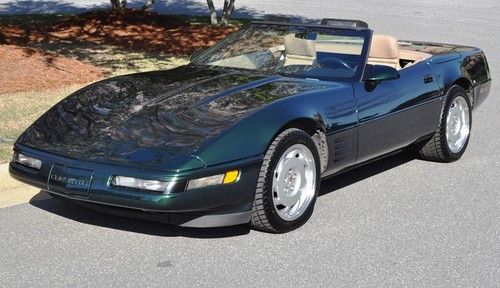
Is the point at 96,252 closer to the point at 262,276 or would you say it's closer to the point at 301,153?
the point at 262,276

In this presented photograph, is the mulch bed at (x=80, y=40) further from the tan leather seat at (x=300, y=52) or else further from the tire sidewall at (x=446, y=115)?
the tire sidewall at (x=446, y=115)

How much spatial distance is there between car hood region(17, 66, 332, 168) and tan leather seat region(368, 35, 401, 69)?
1.57 meters

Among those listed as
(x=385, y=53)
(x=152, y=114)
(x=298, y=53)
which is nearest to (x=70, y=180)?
(x=152, y=114)

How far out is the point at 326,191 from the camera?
7.23 meters

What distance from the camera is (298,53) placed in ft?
24.0

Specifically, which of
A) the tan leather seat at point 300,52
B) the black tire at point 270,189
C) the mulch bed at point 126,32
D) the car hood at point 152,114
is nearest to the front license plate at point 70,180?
the car hood at point 152,114

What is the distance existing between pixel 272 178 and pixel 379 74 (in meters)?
1.46

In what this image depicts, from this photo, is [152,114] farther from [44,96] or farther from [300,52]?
[44,96]

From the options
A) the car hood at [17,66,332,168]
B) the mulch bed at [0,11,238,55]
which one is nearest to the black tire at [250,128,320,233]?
the car hood at [17,66,332,168]

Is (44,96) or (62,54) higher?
(44,96)

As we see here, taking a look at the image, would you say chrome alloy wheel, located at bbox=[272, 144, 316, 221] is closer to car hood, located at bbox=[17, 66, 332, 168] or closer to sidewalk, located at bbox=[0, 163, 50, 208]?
car hood, located at bbox=[17, 66, 332, 168]

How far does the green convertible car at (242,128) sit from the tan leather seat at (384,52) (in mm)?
281

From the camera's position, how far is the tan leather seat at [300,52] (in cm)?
726

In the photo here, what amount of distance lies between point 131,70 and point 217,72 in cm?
521
